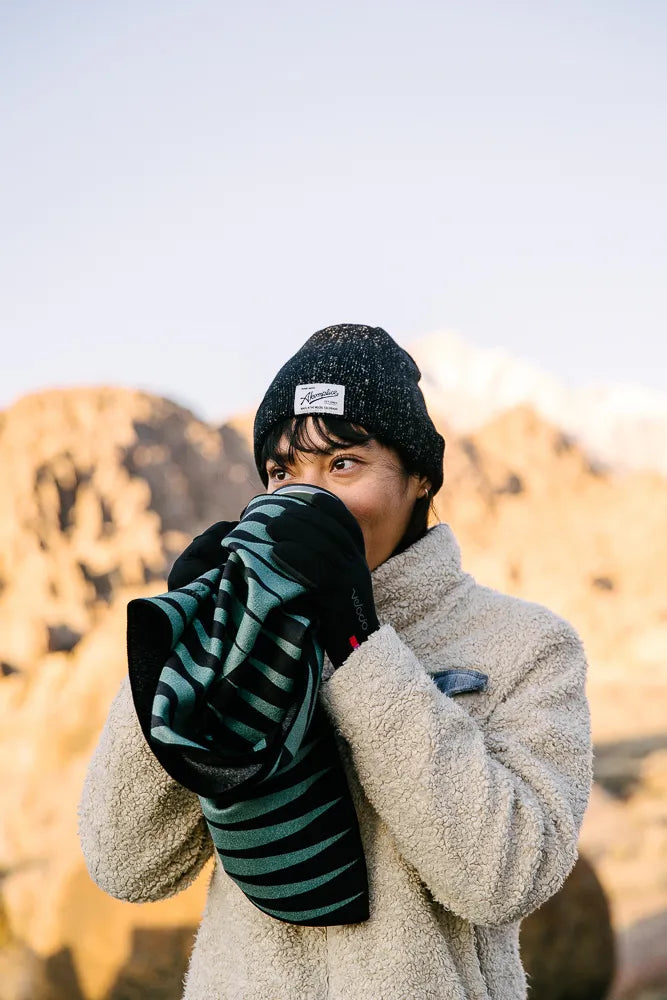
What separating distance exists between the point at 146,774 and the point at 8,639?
435 cm

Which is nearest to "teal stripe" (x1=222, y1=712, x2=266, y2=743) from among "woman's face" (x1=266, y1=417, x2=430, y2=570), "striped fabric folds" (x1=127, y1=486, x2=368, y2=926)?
"striped fabric folds" (x1=127, y1=486, x2=368, y2=926)

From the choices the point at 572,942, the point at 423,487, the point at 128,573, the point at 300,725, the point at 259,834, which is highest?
the point at 423,487

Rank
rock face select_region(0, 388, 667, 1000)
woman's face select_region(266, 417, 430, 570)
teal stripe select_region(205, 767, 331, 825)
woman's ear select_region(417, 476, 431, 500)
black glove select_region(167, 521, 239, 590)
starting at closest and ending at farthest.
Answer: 1. teal stripe select_region(205, 767, 331, 825)
2. black glove select_region(167, 521, 239, 590)
3. woman's face select_region(266, 417, 430, 570)
4. woman's ear select_region(417, 476, 431, 500)
5. rock face select_region(0, 388, 667, 1000)

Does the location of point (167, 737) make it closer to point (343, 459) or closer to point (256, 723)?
point (256, 723)

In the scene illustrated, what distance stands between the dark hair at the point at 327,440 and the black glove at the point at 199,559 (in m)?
0.15

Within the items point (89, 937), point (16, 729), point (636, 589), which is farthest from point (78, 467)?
point (636, 589)

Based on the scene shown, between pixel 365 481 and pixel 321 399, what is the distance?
0.39ft

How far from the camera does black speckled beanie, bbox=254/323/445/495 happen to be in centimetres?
119

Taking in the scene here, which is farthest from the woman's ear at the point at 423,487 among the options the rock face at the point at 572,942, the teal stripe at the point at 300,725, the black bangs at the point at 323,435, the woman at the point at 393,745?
the rock face at the point at 572,942

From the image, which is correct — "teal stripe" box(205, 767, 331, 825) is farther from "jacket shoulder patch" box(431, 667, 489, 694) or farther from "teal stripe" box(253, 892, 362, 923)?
"jacket shoulder patch" box(431, 667, 489, 694)

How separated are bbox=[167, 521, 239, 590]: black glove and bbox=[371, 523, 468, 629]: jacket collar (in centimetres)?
22

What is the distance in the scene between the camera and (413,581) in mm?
1211

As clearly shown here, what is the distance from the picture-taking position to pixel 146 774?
3.49 feet

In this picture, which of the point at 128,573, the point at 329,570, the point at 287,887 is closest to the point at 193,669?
the point at 329,570
